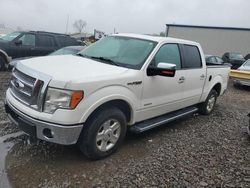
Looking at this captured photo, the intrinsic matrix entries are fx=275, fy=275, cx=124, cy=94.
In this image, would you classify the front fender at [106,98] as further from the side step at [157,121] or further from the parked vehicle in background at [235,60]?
the parked vehicle in background at [235,60]

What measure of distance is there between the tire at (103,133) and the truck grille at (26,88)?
28.4 inches

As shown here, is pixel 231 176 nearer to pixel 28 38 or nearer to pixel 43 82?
pixel 43 82

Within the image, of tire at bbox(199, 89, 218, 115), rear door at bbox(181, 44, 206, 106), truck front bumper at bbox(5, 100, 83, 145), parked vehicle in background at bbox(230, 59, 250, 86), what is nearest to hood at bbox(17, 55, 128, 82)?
truck front bumper at bbox(5, 100, 83, 145)

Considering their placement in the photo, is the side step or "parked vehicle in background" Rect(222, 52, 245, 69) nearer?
the side step

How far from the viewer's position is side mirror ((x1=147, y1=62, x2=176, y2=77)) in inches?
162

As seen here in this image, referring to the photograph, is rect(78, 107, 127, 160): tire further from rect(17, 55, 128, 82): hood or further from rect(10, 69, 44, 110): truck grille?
rect(10, 69, 44, 110): truck grille

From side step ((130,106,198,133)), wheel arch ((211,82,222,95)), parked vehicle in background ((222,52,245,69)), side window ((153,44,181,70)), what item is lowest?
parked vehicle in background ((222,52,245,69))

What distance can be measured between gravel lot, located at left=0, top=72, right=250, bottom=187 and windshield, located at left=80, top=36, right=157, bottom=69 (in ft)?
4.50

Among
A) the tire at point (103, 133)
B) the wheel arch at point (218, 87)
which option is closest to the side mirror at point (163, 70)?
the tire at point (103, 133)

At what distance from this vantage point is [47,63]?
3.98 metres

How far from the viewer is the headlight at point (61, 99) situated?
3276mm

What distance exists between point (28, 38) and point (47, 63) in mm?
8271

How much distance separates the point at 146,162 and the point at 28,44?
29.9 ft

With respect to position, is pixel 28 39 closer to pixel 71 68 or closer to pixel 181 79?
pixel 181 79
